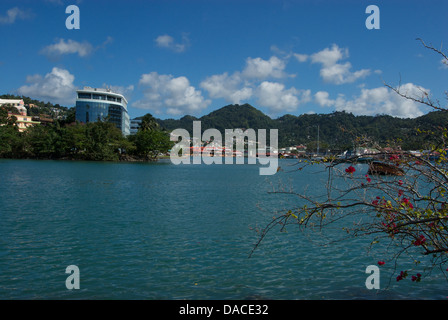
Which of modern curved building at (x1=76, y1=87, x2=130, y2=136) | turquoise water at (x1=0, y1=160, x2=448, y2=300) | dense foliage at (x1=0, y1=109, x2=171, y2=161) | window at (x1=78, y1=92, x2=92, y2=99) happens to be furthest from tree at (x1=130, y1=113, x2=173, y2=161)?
turquoise water at (x1=0, y1=160, x2=448, y2=300)

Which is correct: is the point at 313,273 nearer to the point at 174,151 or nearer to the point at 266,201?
the point at 266,201

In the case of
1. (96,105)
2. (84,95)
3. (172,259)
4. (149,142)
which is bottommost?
(172,259)

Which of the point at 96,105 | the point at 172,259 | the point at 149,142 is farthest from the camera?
the point at 96,105

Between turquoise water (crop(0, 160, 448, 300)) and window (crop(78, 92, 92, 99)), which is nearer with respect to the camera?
turquoise water (crop(0, 160, 448, 300))

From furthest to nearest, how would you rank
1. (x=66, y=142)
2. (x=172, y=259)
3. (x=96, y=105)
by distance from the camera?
(x=96, y=105) < (x=66, y=142) < (x=172, y=259)

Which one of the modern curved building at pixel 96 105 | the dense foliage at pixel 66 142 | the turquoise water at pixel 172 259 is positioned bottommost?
the turquoise water at pixel 172 259

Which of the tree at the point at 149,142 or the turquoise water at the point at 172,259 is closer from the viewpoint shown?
the turquoise water at the point at 172,259

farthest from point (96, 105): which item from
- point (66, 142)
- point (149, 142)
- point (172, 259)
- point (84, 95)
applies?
point (172, 259)

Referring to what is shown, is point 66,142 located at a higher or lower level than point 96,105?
lower

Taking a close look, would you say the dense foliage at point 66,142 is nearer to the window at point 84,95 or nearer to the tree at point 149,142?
the tree at point 149,142

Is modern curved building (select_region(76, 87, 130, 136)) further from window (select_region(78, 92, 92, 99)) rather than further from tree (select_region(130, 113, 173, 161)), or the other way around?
tree (select_region(130, 113, 173, 161))

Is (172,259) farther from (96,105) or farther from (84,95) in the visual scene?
(84,95)

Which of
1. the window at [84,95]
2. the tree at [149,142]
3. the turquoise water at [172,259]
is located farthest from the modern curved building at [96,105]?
the turquoise water at [172,259]
